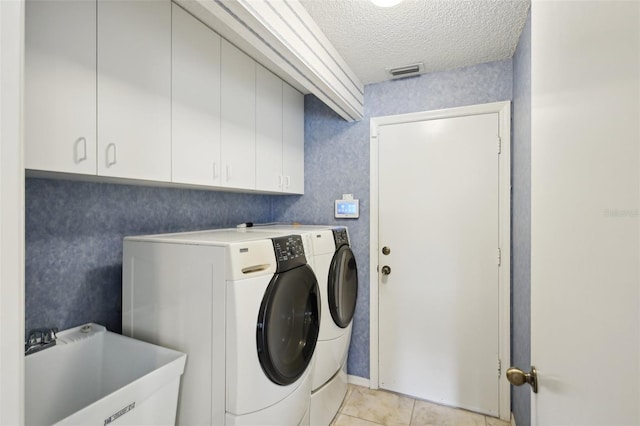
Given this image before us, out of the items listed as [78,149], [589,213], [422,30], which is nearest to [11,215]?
[78,149]

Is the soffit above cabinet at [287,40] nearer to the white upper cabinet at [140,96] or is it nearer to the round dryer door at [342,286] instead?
the white upper cabinet at [140,96]

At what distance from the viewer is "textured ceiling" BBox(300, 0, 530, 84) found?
149 centimetres

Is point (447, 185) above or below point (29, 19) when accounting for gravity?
below

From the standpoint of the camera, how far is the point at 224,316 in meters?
1.16

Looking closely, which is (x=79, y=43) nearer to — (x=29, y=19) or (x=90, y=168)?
(x=29, y=19)

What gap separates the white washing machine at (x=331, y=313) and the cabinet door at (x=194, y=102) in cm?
58

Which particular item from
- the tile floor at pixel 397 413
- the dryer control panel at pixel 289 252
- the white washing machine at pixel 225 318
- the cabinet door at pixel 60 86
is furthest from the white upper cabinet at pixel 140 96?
the tile floor at pixel 397 413

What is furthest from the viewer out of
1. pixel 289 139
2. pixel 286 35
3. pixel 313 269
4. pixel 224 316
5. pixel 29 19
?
pixel 289 139

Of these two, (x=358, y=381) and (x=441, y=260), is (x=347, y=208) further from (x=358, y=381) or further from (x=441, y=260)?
(x=358, y=381)

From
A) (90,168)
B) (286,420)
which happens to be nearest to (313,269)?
(286,420)

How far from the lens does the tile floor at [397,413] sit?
1.99 metres

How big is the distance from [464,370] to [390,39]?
2.33 metres

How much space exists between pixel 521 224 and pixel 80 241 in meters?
2.38

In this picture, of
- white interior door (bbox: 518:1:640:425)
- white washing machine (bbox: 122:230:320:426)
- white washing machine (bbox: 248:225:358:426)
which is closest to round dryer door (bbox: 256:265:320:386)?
white washing machine (bbox: 122:230:320:426)
